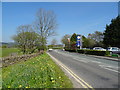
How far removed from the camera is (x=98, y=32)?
58.1 m

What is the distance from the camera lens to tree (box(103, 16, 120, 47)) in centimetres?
3666

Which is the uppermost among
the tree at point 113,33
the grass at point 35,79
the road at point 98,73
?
the tree at point 113,33

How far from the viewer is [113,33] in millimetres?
37750

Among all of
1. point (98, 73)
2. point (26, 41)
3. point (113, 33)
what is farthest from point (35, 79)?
point (113, 33)

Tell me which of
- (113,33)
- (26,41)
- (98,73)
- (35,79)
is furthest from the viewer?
(113,33)

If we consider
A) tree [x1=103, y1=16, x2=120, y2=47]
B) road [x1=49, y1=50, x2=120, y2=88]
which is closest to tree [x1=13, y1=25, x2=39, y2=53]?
road [x1=49, y1=50, x2=120, y2=88]

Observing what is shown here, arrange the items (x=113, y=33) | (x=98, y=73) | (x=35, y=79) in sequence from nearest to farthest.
A: (x=35, y=79) < (x=98, y=73) < (x=113, y=33)

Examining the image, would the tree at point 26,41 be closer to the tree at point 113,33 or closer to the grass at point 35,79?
the grass at point 35,79

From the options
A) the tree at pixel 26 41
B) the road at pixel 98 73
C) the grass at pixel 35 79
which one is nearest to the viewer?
the grass at pixel 35 79

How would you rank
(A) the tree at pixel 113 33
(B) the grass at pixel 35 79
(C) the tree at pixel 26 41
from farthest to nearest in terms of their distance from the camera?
(A) the tree at pixel 113 33 < (C) the tree at pixel 26 41 < (B) the grass at pixel 35 79

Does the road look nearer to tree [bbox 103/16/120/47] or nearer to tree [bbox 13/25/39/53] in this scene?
tree [bbox 13/25/39/53]

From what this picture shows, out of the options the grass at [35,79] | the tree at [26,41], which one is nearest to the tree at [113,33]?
the tree at [26,41]

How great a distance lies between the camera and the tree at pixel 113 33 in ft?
120

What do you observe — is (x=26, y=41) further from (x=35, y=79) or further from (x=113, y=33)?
(x=113, y=33)
